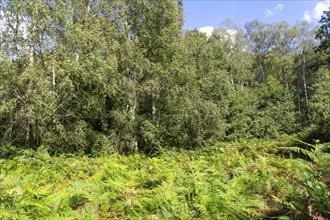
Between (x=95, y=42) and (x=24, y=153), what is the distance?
5548 mm

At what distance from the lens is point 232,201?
14.9 feet

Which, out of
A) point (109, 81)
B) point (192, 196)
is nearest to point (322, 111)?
point (109, 81)

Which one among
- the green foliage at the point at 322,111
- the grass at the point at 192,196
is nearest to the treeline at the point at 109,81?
the green foliage at the point at 322,111

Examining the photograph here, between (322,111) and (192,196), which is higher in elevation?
(322,111)

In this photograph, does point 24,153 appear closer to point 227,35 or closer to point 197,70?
point 197,70

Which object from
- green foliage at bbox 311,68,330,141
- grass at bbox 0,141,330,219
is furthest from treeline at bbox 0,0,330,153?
grass at bbox 0,141,330,219

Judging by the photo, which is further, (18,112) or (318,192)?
(18,112)

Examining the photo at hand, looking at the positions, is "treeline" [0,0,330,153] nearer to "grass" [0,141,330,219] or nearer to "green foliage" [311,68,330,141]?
"green foliage" [311,68,330,141]

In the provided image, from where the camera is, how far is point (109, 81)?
13.6m

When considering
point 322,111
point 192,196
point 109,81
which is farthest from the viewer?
point 322,111

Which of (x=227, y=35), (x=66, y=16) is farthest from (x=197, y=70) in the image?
(x=227, y=35)

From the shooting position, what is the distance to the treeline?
10789mm

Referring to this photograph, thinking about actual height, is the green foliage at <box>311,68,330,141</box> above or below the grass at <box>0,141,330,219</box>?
above

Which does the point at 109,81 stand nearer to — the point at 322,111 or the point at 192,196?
the point at 192,196
